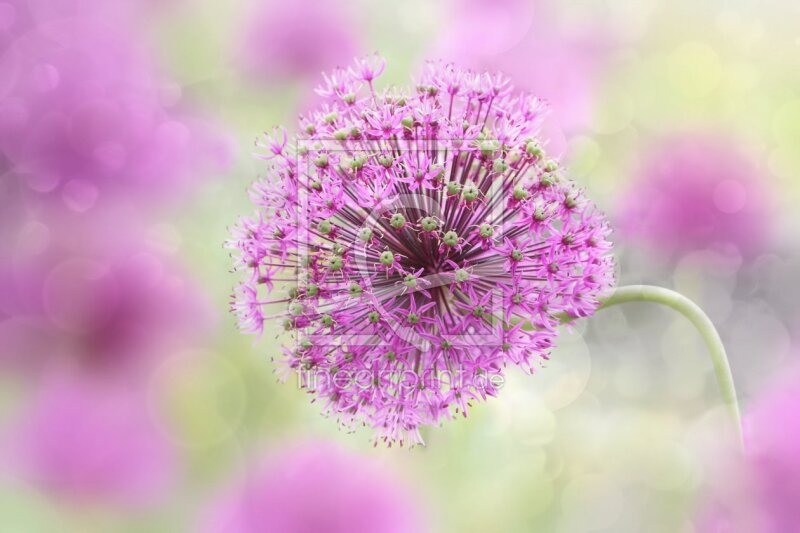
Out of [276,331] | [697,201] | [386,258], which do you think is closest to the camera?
[386,258]

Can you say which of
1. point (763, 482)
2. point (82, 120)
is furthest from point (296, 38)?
point (763, 482)

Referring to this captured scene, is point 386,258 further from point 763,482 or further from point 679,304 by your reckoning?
point 763,482

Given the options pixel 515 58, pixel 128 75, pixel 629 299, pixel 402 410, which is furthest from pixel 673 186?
pixel 128 75

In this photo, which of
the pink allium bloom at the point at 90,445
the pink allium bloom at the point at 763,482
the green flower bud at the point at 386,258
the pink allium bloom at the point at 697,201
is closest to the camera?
the green flower bud at the point at 386,258

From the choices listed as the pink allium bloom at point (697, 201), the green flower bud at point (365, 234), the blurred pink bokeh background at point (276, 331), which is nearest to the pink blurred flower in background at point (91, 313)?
the blurred pink bokeh background at point (276, 331)

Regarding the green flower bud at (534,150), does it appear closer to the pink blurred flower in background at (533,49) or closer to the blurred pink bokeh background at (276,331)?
the blurred pink bokeh background at (276,331)

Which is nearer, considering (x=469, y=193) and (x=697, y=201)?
(x=469, y=193)
